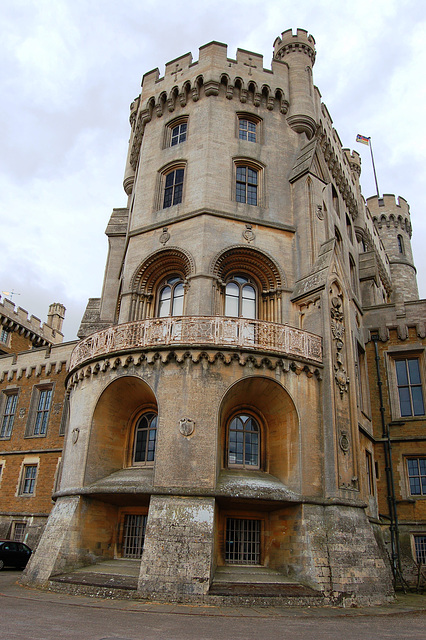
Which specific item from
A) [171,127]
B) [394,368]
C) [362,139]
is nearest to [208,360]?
[394,368]

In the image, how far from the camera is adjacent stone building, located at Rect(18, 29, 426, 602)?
50.8 feet

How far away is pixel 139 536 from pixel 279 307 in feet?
33.0

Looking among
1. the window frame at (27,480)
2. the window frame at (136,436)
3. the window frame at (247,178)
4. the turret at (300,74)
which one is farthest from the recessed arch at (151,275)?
the window frame at (27,480)

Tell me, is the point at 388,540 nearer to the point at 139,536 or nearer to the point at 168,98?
the point at 139,536

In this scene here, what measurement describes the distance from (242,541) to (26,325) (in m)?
31.5

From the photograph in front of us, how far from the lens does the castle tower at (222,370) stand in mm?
15383

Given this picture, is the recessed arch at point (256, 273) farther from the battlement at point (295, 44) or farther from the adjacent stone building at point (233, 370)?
the battlement at point (295, 44)

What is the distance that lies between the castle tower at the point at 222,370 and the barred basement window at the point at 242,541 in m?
0.05

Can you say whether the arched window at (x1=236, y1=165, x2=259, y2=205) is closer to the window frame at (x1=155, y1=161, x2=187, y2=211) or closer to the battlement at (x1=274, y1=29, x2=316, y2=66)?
the window frame at (x1=155, y1=161, x2=187, y2=211)

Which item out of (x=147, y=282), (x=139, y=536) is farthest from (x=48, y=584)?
(x=147, y=282)

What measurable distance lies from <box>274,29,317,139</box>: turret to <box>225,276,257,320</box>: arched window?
8.71 metres

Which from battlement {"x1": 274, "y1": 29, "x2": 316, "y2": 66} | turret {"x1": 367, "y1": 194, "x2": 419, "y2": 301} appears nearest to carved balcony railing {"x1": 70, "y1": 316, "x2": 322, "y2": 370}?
battlement {"x1": 274, "y1": 29, "x2": 316, "y2": 66}

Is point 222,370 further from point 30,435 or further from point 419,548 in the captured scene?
point 30,435

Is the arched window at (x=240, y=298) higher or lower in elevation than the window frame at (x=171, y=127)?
lower
